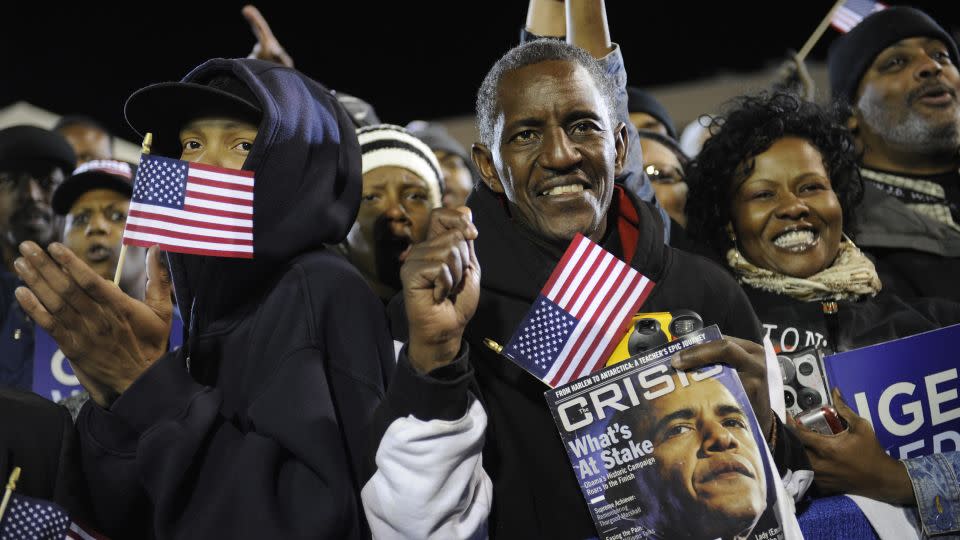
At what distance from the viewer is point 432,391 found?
1.90m

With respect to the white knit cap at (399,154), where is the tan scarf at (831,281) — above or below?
below

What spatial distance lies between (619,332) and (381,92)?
1306 cm

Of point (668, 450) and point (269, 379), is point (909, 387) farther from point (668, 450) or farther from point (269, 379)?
point (269, 379)

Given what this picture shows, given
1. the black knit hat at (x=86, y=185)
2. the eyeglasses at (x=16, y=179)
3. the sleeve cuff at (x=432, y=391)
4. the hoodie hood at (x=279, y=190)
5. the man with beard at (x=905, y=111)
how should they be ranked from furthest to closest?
the eyeglasses at (x=16, y=179), the black knit hat at (x=86, y=185), the man with beard at (x=905, y=111), the hoodie hood at (x=279, y=190), the sleeve cuff at (x=432, y=391)

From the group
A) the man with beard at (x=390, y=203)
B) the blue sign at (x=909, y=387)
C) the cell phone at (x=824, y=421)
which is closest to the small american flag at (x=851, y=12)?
the man with beard at (x=390, y=203)

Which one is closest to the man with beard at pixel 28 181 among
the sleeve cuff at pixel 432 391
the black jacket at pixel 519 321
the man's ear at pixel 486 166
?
the man's ear at pixel 486 166

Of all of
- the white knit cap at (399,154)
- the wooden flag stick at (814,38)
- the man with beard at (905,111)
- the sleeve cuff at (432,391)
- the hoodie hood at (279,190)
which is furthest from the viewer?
the wooden flag stick at (814,38)

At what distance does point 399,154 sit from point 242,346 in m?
1.85

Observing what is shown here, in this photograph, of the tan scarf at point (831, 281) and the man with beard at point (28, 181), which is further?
the man with beard at point (28, 181)

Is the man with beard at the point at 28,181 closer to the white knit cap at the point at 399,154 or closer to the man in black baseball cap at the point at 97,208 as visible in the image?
the man in black baseball cap at the point at 97,208

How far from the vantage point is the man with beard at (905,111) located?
13.7 feet

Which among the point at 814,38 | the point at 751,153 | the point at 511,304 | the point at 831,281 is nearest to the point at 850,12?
the point at 814,38

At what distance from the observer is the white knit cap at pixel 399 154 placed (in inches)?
158

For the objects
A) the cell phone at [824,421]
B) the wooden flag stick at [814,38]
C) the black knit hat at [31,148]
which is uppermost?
the black knit hat at [31,148]
